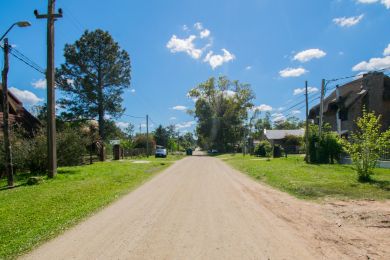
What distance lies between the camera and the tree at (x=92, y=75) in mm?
43938

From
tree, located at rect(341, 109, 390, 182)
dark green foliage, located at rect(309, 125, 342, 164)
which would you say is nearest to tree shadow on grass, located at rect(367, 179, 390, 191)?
tree, located at rect(341, 109, 390, 182)

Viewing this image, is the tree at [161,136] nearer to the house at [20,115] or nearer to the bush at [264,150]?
the bush at [264,150]

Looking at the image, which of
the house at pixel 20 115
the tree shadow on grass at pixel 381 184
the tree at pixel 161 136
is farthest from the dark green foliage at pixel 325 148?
the tree at pixel 161 136

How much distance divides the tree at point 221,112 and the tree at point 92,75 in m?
41.1

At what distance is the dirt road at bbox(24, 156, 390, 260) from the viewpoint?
5910 millimetres

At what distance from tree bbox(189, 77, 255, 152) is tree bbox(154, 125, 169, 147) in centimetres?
1983

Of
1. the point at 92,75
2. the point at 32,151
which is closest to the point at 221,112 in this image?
the point at 92,75

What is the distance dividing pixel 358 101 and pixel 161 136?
74976 millimetres

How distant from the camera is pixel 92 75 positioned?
1753 inches

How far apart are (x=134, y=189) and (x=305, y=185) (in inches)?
289

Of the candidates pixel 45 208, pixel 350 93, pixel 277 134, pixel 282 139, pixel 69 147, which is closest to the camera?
pixel 45 208

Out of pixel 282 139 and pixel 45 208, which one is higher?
pixel 282 139

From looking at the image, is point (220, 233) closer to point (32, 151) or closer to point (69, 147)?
point (32, 151)

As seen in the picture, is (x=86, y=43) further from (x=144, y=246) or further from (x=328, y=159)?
(x=144, y=246)
